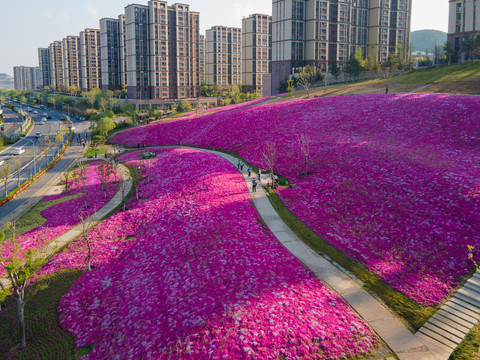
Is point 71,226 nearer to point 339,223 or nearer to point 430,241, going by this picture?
point 339,223

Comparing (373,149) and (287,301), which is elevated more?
(373,149)

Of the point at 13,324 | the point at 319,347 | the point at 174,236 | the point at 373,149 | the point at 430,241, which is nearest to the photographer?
the point at 319,347

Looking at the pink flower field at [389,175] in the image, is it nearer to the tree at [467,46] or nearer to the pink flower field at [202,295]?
the pink flower field at [202,295]

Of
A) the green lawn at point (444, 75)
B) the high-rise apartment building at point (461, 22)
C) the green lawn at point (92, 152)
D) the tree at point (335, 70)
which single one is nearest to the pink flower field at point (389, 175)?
the green lawn at point (444, 75)

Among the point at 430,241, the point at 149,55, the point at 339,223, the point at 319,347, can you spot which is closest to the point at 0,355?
the point at 319,347

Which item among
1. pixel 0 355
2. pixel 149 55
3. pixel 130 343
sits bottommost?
pixel 0 355
